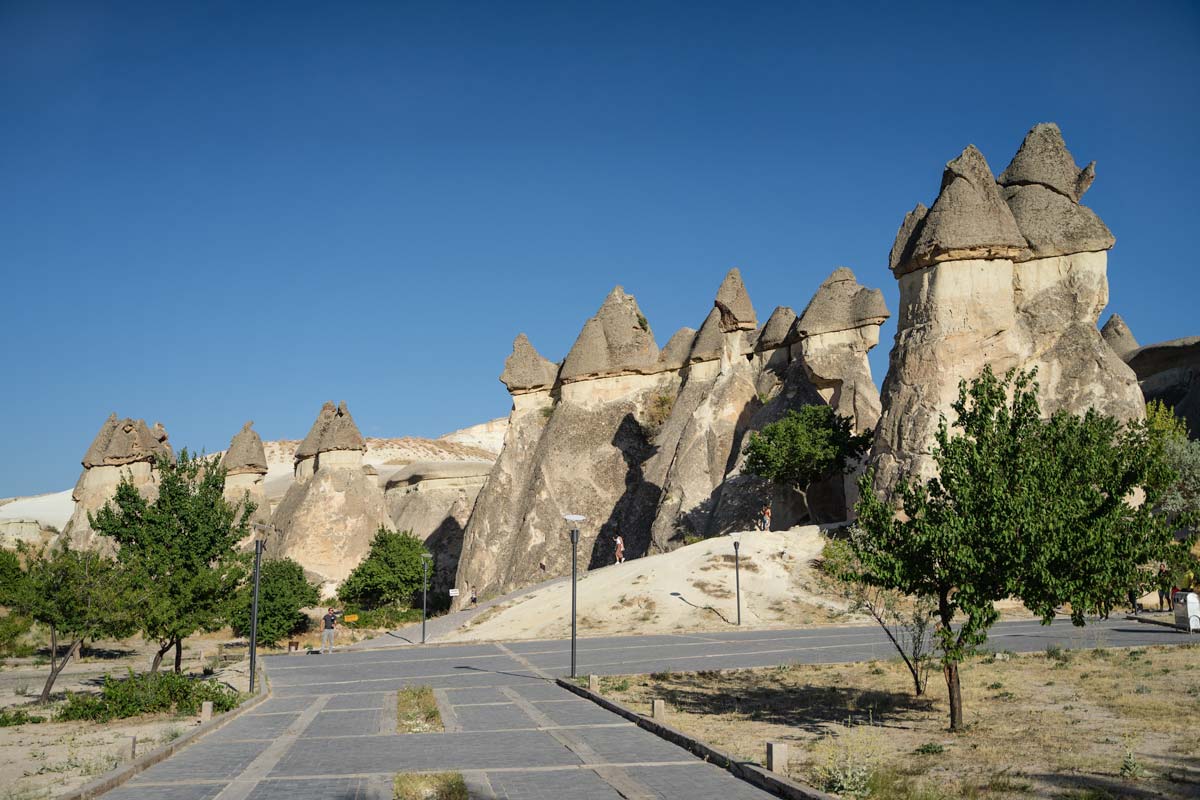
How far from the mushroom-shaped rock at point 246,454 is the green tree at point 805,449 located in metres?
27.9

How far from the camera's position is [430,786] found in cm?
868

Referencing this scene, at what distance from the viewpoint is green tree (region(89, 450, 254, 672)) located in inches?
748

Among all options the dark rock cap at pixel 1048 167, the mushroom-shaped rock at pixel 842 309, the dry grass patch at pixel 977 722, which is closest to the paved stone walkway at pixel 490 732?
the dry grass patch at pixel 977 722

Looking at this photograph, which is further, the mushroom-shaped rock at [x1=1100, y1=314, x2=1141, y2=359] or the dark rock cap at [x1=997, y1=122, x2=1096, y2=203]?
the mushroom-shaped rock at [x1=1100, y1=314, x2=1141, y2=359]

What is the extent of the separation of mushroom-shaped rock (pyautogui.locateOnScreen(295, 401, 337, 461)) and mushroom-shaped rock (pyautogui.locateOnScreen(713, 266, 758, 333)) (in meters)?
19.8

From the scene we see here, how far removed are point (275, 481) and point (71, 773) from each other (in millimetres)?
65725

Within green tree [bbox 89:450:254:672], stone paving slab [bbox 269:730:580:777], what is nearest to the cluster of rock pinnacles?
green tree [bbox 89:450:254:672]

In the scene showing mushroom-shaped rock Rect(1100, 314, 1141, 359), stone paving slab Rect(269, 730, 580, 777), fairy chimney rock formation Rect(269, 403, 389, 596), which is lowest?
stone paving slab Rect(269, 730, 580, 777)

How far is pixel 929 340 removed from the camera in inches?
1158

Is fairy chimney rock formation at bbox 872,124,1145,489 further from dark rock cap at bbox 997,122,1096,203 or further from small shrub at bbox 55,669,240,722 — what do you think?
small shrub at bbox 55,669,240,722

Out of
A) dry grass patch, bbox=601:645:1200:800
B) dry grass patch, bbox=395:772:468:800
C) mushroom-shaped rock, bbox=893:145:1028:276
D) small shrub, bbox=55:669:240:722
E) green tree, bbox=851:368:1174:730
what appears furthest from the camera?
mushroom-shaped rock, bbox=893:145:1028:276

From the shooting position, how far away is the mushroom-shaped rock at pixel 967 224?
29391 millimetres

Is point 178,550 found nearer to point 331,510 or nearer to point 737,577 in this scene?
point 737,577

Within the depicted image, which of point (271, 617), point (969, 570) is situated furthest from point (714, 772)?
point (271, 617)
